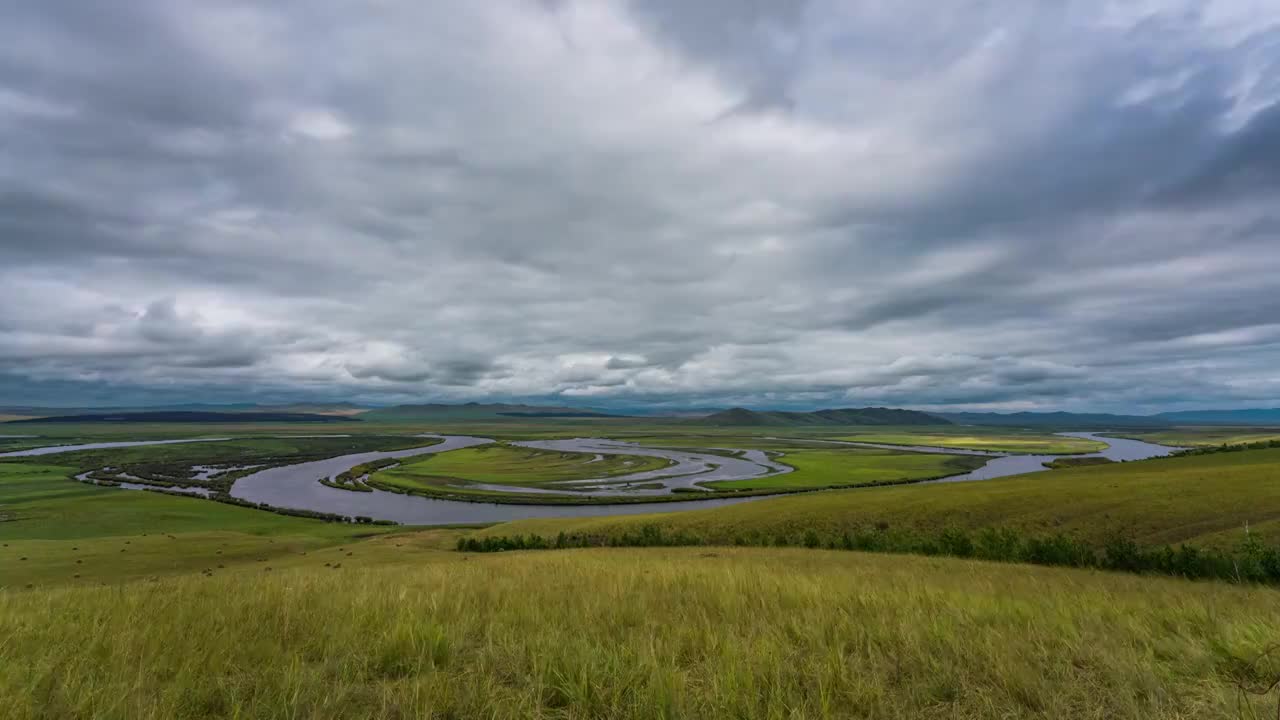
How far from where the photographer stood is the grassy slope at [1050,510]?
28250mm

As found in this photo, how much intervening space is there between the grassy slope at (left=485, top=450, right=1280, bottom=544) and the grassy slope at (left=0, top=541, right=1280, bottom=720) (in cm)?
2725

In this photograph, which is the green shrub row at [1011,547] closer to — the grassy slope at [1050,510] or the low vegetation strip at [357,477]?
the grassy slope at [1050,510]

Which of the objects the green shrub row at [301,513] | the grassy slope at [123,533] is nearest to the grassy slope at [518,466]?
the green shrub row at [301,513]

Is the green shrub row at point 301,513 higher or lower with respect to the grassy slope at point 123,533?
lower

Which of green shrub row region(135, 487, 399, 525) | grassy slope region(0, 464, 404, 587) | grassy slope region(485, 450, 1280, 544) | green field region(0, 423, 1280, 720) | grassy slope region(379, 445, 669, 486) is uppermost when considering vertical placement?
green field region(0, 423, 1280, 720)

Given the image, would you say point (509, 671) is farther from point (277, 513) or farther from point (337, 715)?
point (277, 513)

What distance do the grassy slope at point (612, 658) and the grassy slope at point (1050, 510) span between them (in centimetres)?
2725

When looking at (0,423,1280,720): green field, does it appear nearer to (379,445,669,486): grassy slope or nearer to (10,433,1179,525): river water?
(10,433,1179,525): river water

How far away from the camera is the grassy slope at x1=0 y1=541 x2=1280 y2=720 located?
3.36 m

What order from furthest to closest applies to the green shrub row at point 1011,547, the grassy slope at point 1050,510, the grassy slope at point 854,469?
the grassy slope at point 854,469, the grassy slope at point 1050,510, the green shrub row at point 1011,547

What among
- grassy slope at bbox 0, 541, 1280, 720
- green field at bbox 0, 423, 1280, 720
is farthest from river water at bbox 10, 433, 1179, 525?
grassy slope at bbox 0, 541, 1280, 720

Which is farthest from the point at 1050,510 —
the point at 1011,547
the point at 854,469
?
the point at 854,469

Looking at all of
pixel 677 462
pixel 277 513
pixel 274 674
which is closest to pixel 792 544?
pixel 274 674

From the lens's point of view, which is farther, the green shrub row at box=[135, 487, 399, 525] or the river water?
the river water
